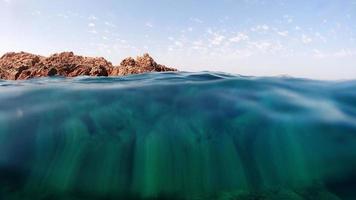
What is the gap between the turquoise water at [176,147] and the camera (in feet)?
11.1

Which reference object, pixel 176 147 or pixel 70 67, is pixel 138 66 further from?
pixel 176 147

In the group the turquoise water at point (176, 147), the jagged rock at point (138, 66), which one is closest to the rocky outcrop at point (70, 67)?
the jagged rock at point (138, 66)

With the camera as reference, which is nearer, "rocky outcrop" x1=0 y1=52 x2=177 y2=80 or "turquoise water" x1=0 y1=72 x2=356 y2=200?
"turquoise water" x1=0 y1=72 x2=356 y2=200

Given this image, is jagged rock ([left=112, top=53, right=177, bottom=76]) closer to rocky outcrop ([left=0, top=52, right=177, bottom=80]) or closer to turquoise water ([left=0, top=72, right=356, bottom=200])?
rocky outcrop ([left=0, top=52, right=177, bottom=80])

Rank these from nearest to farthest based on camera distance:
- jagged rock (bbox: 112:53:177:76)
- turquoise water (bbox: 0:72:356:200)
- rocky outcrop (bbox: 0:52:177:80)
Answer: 1. turquoise water (bbox: 0:72:356:200)
2. rocky outcrop (bbox: 0:52:177:80)
3. jagged rock (bbox: 112:53:177:76)

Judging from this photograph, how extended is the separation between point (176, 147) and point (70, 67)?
16.5m

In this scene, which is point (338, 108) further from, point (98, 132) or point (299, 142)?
point (98, 132)

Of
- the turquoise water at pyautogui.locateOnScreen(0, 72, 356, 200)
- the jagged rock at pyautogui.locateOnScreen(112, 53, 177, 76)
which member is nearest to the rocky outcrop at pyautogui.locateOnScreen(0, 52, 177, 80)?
the jagged rock at pyautogui.locateOnScreen(112, 53, 177, 76)

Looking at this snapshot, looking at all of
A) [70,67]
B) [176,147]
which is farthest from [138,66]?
[176,147]

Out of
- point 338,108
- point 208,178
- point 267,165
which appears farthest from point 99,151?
point 338,108

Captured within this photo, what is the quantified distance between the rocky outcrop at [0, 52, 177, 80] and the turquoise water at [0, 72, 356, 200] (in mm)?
13854

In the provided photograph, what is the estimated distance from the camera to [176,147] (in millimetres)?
3777

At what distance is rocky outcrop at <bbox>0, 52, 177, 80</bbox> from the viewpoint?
1831 cm

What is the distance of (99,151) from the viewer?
3.68 metres
